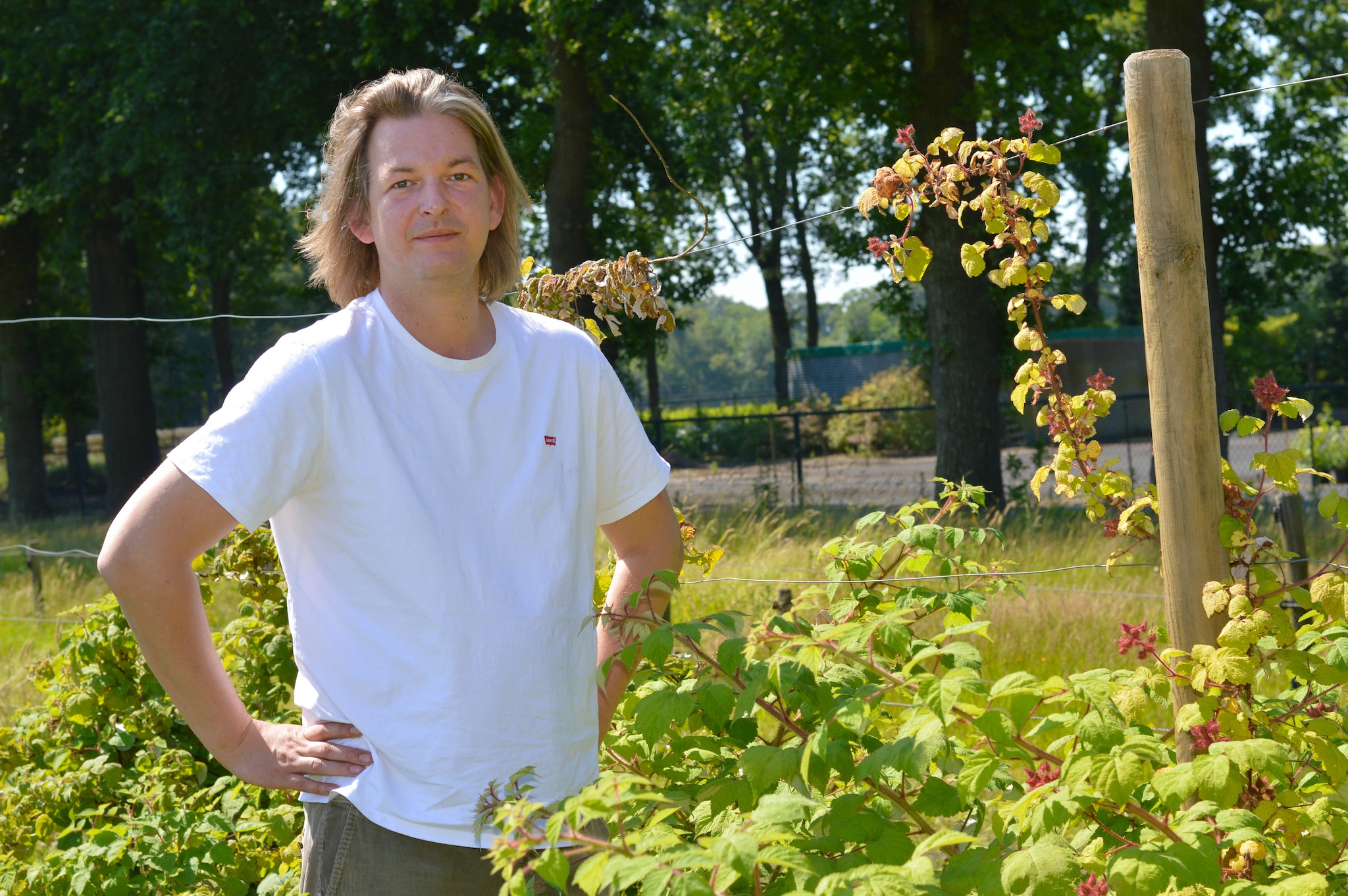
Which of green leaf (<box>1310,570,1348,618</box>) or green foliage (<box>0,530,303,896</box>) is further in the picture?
green foliage (<box>0,530,303,896</box>)

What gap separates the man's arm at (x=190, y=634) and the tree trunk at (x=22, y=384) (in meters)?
19.3

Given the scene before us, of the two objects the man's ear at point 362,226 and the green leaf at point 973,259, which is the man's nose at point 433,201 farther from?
the green leaf at point 973,259

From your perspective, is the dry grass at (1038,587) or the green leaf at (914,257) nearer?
the green leaf at (914,257)

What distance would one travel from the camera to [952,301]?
10844 millimetres

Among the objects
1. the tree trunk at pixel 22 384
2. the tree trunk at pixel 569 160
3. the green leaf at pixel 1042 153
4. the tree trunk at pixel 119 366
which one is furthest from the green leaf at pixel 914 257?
the tree trunk at pixel 22 384

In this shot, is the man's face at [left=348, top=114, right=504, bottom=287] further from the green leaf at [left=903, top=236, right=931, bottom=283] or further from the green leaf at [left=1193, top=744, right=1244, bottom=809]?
the green leaf at [left=1193, top=744, right=1244, bottom=809]

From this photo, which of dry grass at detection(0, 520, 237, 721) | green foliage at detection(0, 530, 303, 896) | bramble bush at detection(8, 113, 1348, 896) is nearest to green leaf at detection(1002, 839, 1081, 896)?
bramble bush at detection(8, 113, 1348, 896)

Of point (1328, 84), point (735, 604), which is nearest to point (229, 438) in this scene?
point (735, 604)

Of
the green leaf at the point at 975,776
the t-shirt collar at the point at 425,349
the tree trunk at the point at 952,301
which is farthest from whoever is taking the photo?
the tree trunk at the point at 952,301

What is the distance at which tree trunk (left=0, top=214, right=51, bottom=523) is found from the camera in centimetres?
1848

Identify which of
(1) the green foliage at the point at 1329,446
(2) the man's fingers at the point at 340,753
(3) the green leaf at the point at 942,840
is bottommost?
(1) the green foliage at the point at 1329,446

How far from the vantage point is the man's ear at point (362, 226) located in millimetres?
2100

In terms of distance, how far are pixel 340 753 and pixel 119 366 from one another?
17489 millimetres

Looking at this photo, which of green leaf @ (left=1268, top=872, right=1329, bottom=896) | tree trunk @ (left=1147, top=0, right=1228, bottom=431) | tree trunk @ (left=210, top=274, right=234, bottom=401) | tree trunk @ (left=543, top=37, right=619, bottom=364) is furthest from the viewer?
tree trunk @ (left=210, top=274, right=234, bottom=401)
